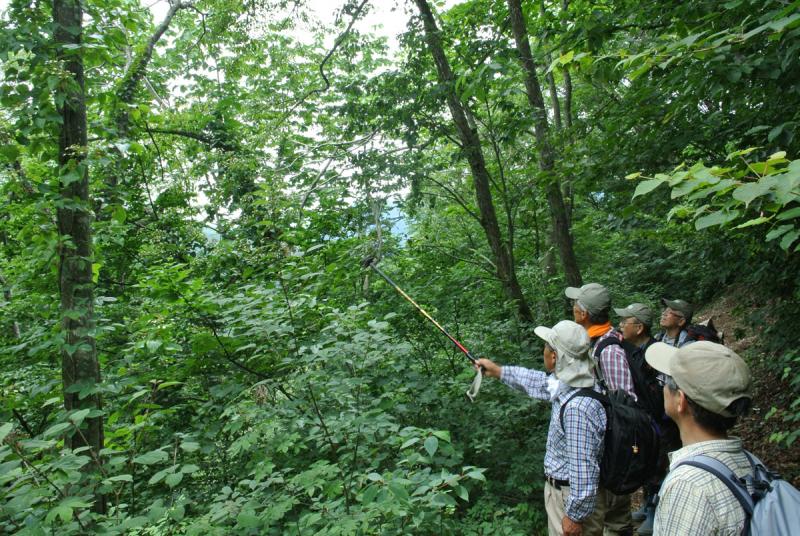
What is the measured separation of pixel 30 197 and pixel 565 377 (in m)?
3.71

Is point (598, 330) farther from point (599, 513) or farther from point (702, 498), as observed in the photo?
point (702, 498)

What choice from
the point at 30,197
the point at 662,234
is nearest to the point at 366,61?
the point at 662,234

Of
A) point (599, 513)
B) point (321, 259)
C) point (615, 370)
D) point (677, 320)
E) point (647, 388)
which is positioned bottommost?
point (599, 513)

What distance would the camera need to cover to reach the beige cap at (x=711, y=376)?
5.61 feet

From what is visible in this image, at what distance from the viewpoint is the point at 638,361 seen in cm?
407

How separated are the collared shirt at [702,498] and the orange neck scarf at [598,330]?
2215mm

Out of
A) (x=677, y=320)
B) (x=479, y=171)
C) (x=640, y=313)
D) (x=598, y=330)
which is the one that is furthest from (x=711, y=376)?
(x=479, y=171)

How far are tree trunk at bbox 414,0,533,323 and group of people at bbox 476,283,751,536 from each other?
6.81 feet

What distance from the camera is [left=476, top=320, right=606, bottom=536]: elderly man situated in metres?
2.71

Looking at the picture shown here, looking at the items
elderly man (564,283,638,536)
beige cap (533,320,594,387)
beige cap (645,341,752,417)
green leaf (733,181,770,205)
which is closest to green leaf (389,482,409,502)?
beige cap (533,320,594,387)

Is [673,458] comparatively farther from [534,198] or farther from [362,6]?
[362,6]

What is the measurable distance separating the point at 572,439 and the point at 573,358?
44cm

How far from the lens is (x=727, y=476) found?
1.60 meters

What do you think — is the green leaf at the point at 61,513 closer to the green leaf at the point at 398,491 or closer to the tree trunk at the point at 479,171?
the green leaf at the point at 398,491
